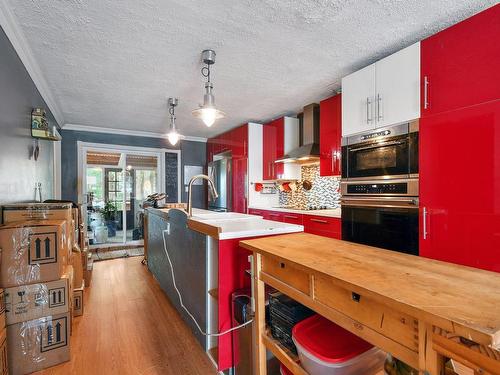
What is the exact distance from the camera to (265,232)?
5.36 ft

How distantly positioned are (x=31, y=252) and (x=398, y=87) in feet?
9.29

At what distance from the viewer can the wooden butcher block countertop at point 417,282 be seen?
534mm

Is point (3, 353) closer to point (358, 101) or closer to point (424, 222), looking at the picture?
point (424, 222)

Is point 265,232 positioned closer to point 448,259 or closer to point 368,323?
point 368,323

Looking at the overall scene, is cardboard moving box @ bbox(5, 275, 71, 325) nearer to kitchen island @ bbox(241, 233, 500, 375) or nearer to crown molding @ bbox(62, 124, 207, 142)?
kitchen island @ bbox(241, 233, 500, 375)

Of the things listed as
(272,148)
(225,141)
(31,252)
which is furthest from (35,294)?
(225,141)

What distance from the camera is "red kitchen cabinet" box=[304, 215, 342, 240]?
268 centimetres

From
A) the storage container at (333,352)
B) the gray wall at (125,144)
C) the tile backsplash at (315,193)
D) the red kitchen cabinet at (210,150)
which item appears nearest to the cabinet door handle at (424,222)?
the storage container at (333,352)

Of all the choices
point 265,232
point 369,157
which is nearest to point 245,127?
point 369,157

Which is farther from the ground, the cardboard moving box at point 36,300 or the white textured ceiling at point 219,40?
the white textured ceiling at point 219,40

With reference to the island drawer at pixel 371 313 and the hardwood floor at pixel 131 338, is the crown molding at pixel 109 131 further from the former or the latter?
the island drawer at pixel 371 313

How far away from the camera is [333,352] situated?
979 mm

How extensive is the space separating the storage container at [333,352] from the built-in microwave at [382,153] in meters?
1.42

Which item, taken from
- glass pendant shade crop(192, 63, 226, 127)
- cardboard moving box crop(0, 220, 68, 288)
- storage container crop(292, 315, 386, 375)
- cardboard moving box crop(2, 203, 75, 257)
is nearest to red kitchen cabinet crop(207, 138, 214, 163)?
glass pendant shade crop(192, 63, 226, 127)
